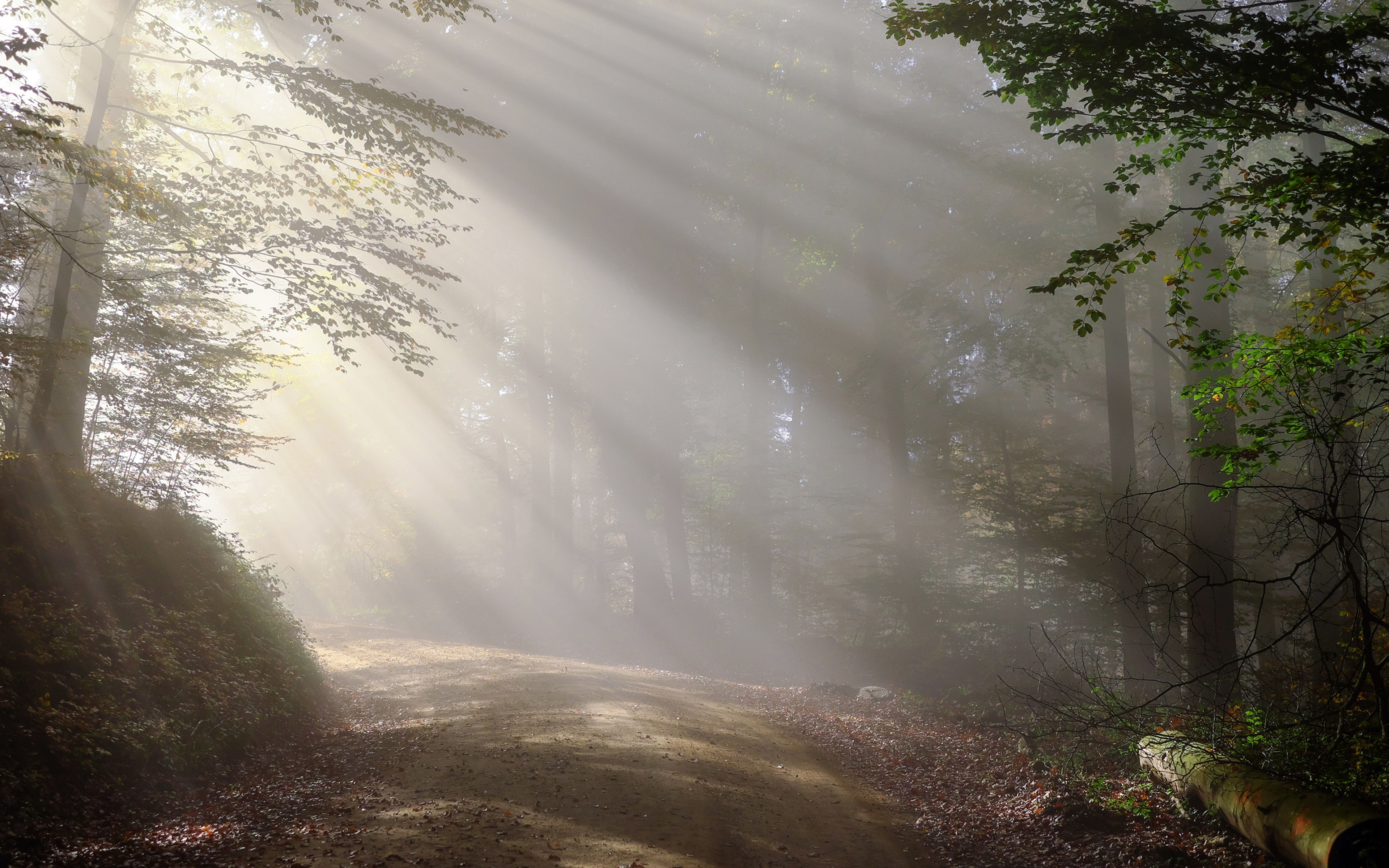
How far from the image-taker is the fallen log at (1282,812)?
471 centimetres

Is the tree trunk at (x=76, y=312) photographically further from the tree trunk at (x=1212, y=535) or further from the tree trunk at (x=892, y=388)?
the tree trunk at (x=892, y=388)

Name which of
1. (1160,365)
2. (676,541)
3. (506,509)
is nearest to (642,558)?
(676,541)

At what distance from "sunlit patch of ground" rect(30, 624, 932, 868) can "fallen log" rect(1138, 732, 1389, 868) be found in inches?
98.3

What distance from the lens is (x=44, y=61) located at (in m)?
15.5

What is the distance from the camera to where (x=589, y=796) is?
716 centimetres

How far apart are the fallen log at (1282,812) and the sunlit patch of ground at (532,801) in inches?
98.3

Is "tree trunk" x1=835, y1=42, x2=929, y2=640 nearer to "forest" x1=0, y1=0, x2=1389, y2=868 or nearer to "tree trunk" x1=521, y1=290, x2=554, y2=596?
"forest" x1=0, y1=0, x2=1389, y2=868

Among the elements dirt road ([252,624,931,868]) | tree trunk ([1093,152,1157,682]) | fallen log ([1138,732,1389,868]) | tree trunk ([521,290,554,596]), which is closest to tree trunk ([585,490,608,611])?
tree trunk ([521,290,554,596])

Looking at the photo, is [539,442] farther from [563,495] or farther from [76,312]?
[76,312]

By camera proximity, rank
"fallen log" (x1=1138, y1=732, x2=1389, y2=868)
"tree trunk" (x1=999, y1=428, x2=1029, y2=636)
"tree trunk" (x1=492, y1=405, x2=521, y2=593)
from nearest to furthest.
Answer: "fallen log" (x1=1138, y1=732, x2=1389, y2=868)
"tree trunk" (x1=999, y1=428, x2=1029, y2=636)
"tree trunk" (x1=492, y1=405, x2=521, y2=593)

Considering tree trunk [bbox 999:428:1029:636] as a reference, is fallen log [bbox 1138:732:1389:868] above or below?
below

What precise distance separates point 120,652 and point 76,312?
269 inches

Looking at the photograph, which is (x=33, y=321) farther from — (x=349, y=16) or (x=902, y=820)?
(x=902, y=820)

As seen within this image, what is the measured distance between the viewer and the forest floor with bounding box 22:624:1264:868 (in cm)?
567
